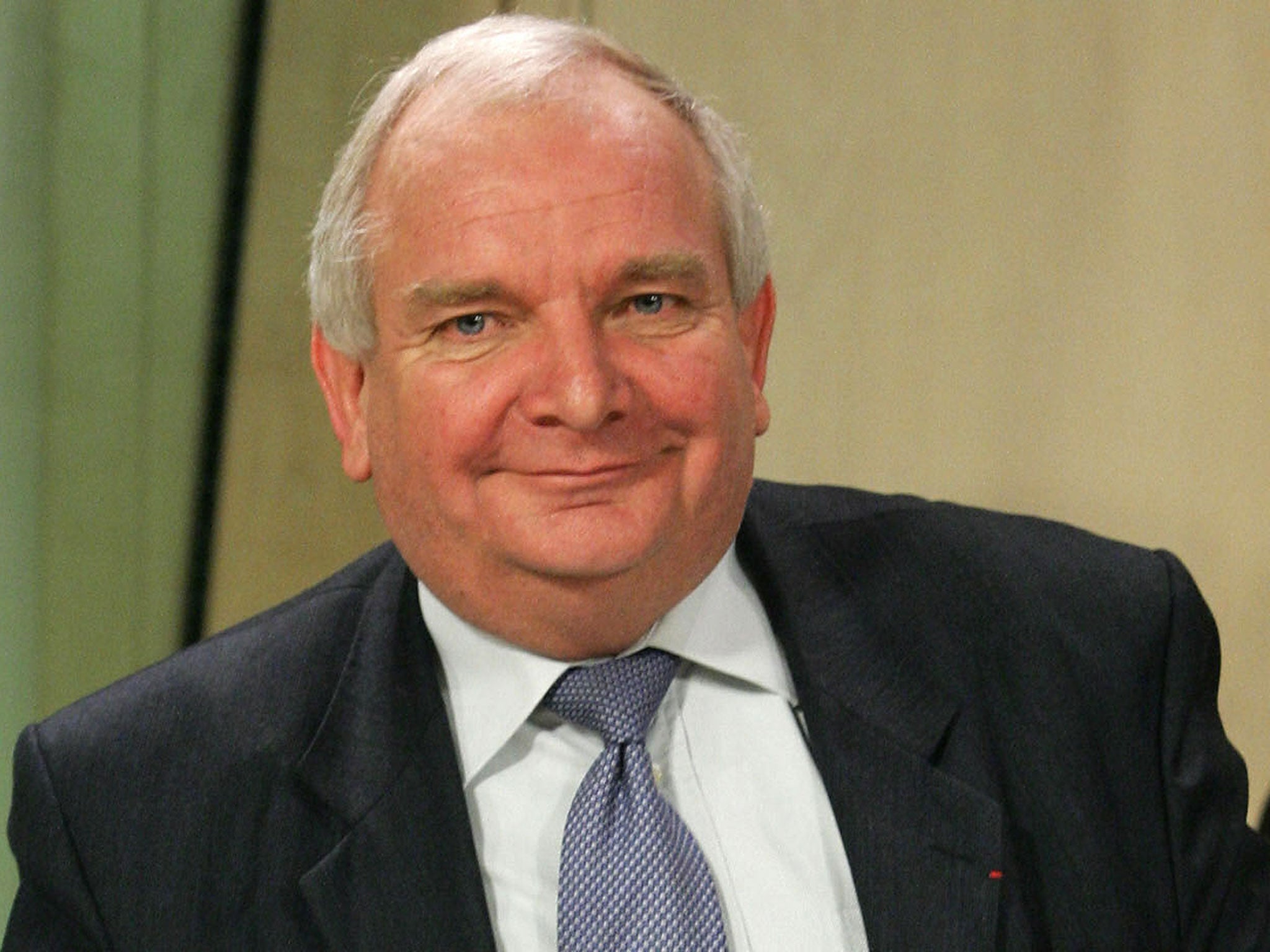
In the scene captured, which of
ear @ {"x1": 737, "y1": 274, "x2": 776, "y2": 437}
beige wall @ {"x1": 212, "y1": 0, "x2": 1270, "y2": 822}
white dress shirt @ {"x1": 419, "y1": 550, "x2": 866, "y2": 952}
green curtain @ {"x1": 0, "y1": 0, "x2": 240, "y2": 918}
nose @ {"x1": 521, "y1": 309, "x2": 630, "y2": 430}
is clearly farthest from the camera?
beige wall @ {"x1": 212, "y1": 0, "x2": 1270, "y2": 822}

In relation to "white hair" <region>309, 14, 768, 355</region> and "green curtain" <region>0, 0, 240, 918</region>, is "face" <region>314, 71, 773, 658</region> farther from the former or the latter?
"green curtain" <region>0, 0, 240, 918</region>

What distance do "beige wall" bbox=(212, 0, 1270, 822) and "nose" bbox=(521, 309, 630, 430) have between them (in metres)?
0.98

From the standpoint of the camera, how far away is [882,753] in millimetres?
1573

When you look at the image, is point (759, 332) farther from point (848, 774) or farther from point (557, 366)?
point (848, 774)

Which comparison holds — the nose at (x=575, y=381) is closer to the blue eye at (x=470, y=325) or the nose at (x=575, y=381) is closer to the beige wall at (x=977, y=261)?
the blue eye at (x=470, y=325)

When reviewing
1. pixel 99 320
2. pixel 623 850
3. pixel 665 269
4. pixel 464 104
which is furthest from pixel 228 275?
pixel 623 850

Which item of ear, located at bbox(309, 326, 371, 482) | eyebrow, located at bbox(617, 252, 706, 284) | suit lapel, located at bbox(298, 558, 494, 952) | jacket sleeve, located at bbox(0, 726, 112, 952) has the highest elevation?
Result: eyebrow, located at bbox(617, 252, 706, 284)

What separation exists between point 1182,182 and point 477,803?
1.27m

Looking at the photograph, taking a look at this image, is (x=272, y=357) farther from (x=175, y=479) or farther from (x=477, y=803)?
(x=477, y=803)

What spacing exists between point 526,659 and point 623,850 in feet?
0.65

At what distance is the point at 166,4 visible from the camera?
2.15 meters

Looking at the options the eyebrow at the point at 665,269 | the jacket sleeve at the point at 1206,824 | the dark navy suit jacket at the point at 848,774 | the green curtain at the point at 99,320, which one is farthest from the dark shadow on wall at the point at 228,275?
the jacket sleeve at the point at 1206,824

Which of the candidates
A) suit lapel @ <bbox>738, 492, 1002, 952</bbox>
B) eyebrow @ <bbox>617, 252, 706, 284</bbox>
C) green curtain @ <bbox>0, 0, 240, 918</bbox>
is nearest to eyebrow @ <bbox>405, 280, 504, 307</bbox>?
eyebrow @ <bbox>617, 252, 706, 284</bbox>

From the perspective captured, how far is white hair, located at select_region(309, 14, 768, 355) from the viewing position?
5.00 ft
